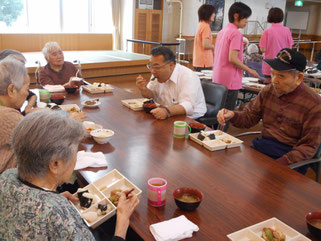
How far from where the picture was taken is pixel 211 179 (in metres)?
1.47

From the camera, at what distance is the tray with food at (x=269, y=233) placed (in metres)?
1.05

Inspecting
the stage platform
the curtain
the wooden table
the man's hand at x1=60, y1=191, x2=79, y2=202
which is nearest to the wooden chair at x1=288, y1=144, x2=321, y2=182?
the wooden table

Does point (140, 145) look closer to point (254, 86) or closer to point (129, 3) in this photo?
point (254, 86)

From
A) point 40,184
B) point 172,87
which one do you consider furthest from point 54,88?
point 40,184

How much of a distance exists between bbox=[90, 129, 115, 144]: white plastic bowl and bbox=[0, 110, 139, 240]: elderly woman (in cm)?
81

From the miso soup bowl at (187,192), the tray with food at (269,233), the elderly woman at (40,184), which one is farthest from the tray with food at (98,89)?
the tray with food at (269,233)

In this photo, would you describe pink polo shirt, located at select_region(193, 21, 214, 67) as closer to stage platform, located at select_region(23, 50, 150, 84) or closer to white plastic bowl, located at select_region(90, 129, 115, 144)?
stage platform, located at select_region(23, 50, 150, 84)

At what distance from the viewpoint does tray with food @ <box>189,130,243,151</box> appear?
70.7 inches

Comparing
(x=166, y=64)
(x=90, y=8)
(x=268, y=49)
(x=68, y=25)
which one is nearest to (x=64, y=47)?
(x=68, y=25)

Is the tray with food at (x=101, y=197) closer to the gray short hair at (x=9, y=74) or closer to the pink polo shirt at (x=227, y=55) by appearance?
the gray short hair at (x=9, y=74)

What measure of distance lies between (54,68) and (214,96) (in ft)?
5.90

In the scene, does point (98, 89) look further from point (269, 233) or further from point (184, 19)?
point (184, 19)

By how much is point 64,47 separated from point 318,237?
8.69 metres

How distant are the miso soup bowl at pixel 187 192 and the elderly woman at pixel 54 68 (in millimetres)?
2560
